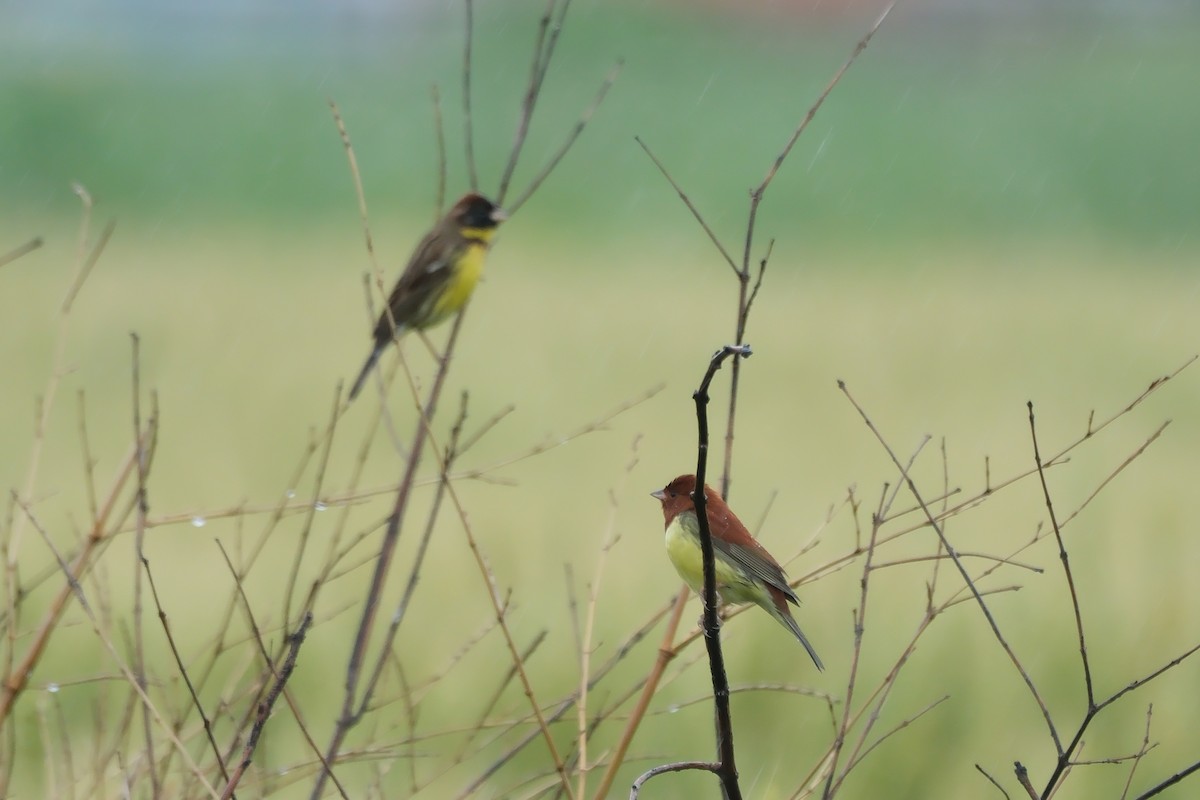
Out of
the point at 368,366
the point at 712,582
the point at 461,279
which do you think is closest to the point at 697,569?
the point at 712,582

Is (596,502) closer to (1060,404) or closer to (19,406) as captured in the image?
(1060,404)

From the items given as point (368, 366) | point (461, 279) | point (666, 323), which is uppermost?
point (666, 323)

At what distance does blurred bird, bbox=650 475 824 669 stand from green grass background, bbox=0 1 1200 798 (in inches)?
4.3

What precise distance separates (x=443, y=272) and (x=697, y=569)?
2602mm

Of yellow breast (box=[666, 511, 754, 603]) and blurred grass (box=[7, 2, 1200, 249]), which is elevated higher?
blurred grass (box=[7, 2, 1200, 249])

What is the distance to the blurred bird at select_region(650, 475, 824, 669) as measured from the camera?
1886 mm

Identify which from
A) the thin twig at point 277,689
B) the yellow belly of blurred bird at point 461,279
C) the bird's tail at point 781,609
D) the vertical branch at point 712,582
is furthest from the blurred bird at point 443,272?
the vertical branch at point 712,582

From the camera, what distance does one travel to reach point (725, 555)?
6.93 ft

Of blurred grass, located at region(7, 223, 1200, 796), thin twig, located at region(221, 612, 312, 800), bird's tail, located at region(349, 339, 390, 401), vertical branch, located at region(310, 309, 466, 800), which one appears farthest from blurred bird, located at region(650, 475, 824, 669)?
bird's tail, located at region(349, 339, 390, 401)

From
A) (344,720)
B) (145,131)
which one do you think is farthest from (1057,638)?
(145,131)

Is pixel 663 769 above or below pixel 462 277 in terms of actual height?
below

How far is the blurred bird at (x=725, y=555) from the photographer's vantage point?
6.19 feet

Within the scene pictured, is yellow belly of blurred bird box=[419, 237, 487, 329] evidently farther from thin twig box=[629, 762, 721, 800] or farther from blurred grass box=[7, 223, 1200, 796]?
thin twig box=[629, 762, 721, 800]

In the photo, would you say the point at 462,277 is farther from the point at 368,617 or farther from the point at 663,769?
the point at 663,769
